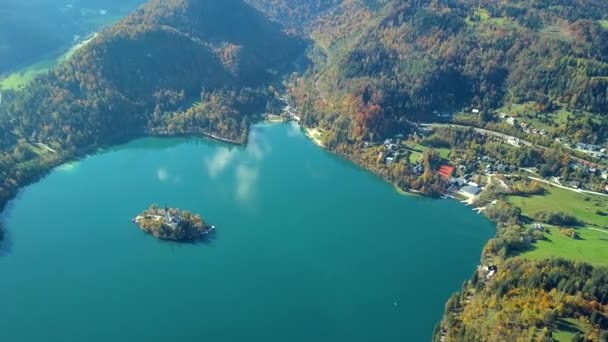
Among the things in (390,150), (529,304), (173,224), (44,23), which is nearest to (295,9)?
(44,23)

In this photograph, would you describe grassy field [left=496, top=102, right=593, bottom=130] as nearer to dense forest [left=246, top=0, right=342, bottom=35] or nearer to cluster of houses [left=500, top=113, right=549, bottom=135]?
cluster of houses [left=500, top=113, right=549, bottom=135]

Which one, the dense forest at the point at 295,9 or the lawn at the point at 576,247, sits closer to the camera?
the lawn at the point at 576,247

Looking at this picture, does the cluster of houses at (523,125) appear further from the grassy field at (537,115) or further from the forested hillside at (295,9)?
the forested hillside at (295,9)

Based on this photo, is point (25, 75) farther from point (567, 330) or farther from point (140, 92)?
point (567, 330)

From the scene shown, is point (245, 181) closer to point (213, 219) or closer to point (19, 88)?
point (213, 219)

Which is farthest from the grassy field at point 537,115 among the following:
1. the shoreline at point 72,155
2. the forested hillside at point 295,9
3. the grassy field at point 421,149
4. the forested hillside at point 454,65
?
the forested hillside at point 295,9
